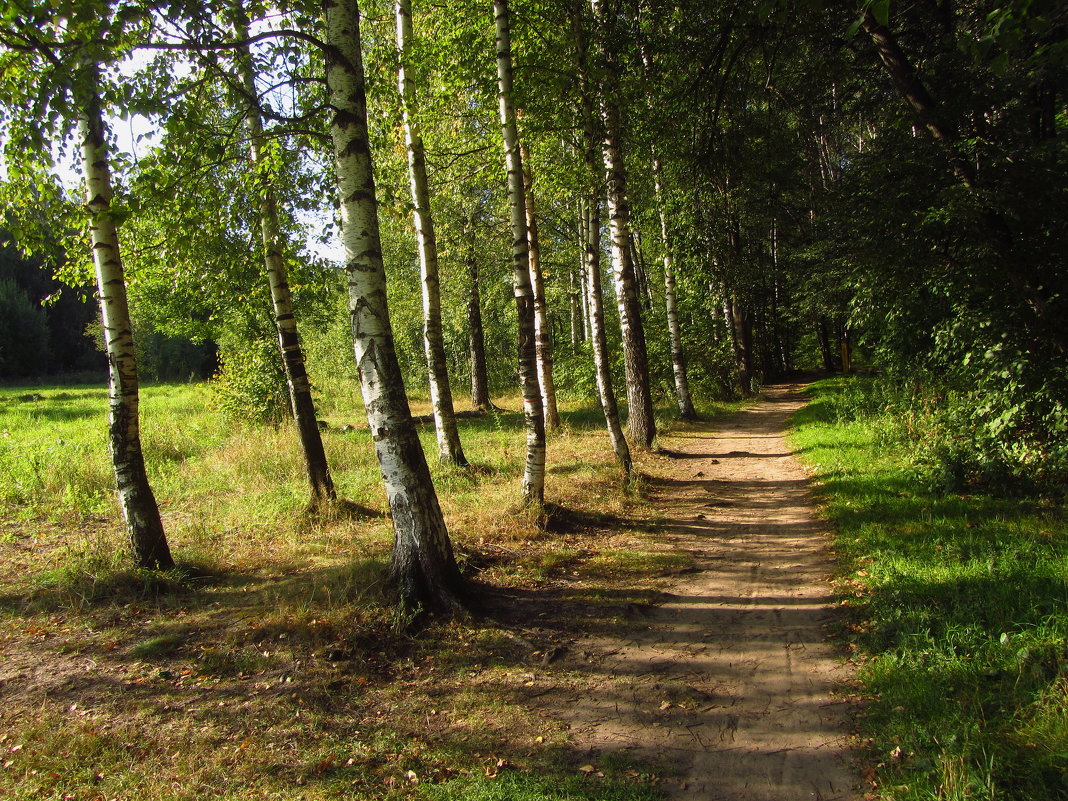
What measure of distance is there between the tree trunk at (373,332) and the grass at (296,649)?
0.44m

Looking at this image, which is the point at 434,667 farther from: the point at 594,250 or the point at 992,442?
the point at 594,250

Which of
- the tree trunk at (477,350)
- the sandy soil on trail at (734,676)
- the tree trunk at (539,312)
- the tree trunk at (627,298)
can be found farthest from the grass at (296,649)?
the tree trunk at (477,350)

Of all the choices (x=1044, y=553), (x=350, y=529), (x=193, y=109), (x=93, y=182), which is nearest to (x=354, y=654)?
(x=350, y=529)

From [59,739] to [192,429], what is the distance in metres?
13.4

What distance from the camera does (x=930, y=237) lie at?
296 inches

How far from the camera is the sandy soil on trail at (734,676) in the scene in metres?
3.42

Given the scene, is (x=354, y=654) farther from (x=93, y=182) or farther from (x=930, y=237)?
(x=930, y=237)

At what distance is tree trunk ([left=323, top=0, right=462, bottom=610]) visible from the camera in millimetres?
→ 5246

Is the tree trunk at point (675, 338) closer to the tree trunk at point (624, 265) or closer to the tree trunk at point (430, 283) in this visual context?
the tree trunk at point (624, 265)

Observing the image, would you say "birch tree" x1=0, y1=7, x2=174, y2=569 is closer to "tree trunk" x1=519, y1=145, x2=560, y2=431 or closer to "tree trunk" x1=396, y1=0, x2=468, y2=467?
"tree trunk" x1=396, y1=0, x2=468, y2=467

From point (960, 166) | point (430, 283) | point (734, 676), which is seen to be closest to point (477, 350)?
point (430, 283)

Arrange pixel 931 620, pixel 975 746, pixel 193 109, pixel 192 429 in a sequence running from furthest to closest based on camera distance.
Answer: pixel 192 429 < pixel 193 109 < pixel 931 620 < pixel 975 746

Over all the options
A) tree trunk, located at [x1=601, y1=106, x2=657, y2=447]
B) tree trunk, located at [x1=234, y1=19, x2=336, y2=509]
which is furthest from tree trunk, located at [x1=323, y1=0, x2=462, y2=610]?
tree trunk, located at [x1=601, y1=106, x2=657, y2=447]

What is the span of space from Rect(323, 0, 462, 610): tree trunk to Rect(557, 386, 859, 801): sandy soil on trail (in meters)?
1.54
